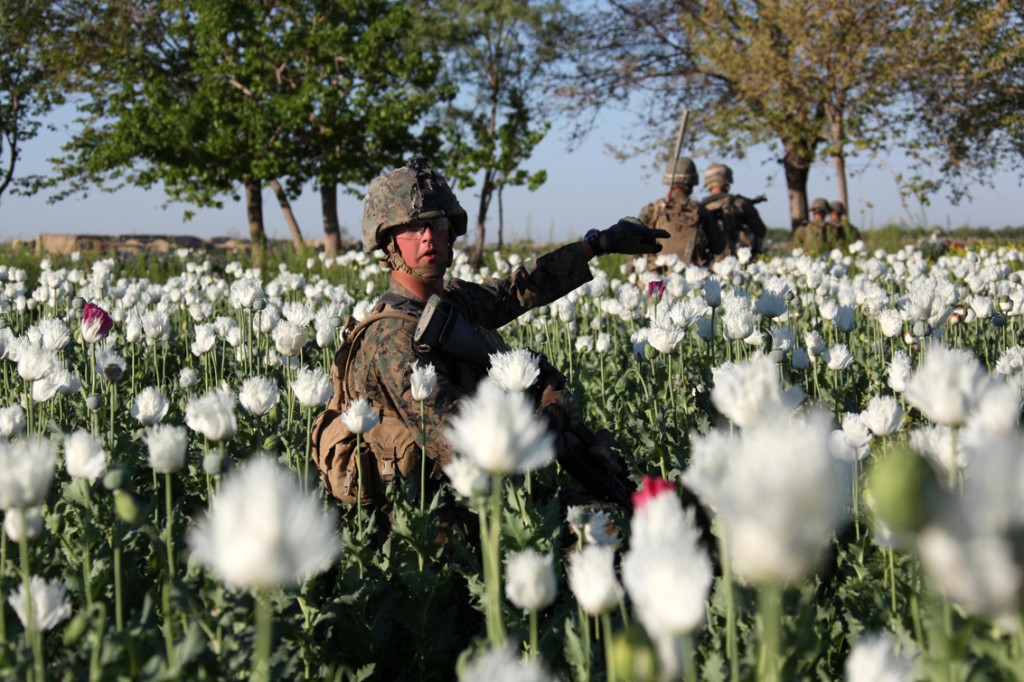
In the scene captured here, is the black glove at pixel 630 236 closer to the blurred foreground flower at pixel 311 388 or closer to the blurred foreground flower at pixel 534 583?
the blurred foreground flower at pixel 311 388

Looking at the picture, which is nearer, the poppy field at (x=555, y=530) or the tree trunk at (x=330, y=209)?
the poppy field at (x=555, y=530)

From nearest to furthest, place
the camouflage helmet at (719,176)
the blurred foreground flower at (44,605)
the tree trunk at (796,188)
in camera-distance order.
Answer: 1. the blurred foreground flower at (44,605)
2. the camouflage helmet at (719,176)
3. the tree trunk at (796,188)

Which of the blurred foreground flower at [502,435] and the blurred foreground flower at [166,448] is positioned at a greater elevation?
the blurred foreground flower at [502,435]

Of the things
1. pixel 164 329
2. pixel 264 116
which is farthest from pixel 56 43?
pixel 164 329

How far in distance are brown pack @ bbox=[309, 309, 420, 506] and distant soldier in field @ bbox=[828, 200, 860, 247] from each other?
11472 mm

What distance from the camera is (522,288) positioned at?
4.49 meters

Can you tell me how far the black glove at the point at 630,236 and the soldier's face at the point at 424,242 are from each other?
2.78 feet

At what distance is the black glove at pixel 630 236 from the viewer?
447cm

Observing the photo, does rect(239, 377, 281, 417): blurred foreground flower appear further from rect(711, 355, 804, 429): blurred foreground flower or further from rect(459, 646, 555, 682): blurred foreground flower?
rect(459, 646, 555, 682): blurred foreground flower

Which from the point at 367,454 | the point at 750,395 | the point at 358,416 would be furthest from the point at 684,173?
the point at 750,395

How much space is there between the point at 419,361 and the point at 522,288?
1092mm

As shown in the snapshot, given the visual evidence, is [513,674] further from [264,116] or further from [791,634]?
[264,116]

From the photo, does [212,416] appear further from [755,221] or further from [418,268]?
[755,221]

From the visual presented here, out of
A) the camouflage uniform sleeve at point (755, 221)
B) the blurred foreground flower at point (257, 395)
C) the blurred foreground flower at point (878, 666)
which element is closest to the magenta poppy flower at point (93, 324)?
the blurred foreground flower at point (257, 395)
